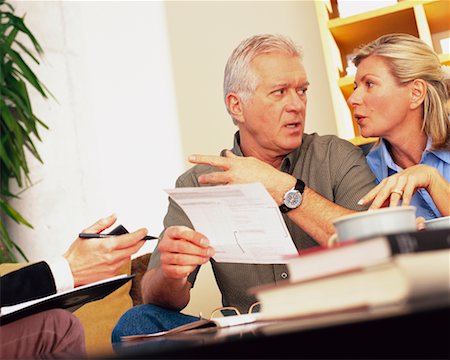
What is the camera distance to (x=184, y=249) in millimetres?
1445

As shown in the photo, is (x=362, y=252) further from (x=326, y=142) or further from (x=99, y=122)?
(x=99, y=122)

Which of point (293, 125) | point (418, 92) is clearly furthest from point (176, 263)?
point (418, 92)

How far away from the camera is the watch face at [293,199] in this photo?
165 cm

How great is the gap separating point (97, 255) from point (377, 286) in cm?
85

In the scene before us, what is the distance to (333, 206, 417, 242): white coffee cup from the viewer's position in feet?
2.42

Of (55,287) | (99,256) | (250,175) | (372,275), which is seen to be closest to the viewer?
(372,275)

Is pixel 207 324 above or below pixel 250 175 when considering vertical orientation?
below

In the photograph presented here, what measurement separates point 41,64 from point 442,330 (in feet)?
9.32

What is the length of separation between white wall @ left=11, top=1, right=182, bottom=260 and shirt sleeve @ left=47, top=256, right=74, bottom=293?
5.63 ft

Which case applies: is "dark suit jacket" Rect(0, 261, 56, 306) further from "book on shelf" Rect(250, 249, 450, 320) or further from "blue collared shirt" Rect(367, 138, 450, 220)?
"blue collared shirt" Rect(367, 138, 450, 220)

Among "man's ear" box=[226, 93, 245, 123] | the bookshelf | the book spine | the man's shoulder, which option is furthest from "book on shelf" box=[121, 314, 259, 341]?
the bookshelf

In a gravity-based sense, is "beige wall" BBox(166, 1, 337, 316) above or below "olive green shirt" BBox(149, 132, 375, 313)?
above

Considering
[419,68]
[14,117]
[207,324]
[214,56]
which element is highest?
[214,56]

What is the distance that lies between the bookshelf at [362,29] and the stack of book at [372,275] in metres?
1.91
